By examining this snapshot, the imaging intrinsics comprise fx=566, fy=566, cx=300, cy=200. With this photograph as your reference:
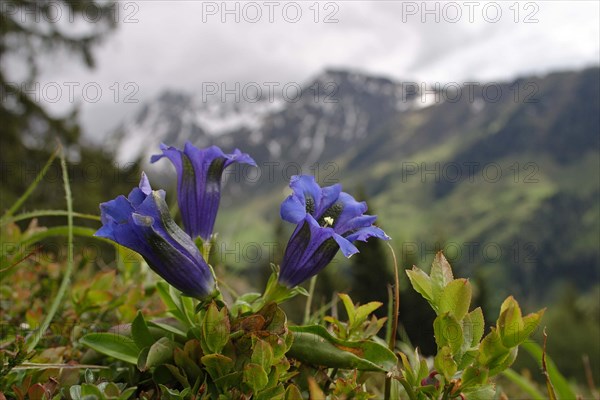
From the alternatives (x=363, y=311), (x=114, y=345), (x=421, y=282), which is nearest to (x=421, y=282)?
(x=421, y=282)

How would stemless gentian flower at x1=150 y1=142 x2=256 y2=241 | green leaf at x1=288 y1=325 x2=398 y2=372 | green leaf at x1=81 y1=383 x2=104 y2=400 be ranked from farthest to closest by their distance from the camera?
stemless gentian flower at x1=150 y1=142 x2=256 y2=241 → green leaf at x1=288 y1=325 x2=398 y2=372 → green leaf at x1=81 y1=383 x2=104 y2=400

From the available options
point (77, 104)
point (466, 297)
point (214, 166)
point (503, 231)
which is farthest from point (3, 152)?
point (503, 231)

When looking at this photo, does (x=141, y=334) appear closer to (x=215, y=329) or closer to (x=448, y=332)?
(x=215, y=329)

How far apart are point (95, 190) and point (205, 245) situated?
1386 cm

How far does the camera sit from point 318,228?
1755mm

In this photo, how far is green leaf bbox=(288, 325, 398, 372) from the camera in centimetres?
168

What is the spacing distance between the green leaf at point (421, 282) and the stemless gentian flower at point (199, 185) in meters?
0.76

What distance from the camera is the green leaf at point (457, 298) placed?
1467mm

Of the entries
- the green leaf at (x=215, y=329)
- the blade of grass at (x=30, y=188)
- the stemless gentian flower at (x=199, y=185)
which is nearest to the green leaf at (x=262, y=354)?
the green leaf at (x=215, y=329)

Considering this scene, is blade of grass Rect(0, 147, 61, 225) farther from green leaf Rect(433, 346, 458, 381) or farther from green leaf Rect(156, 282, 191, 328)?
green leaf Rect(433, 346, 458, 381)

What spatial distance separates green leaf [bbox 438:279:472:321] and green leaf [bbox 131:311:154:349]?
2.85 ft

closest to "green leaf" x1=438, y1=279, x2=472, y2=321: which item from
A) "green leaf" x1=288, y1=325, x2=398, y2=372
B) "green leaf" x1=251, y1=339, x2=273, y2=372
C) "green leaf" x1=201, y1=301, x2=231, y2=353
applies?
"green leaf" x1=288, y1=325, x2=398, y2=372

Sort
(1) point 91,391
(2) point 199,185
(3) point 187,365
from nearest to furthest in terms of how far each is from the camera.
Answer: (1) point 91,391 → (3) point 187,365 → (2) point 199,185

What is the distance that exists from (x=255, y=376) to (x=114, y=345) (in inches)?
22.2
